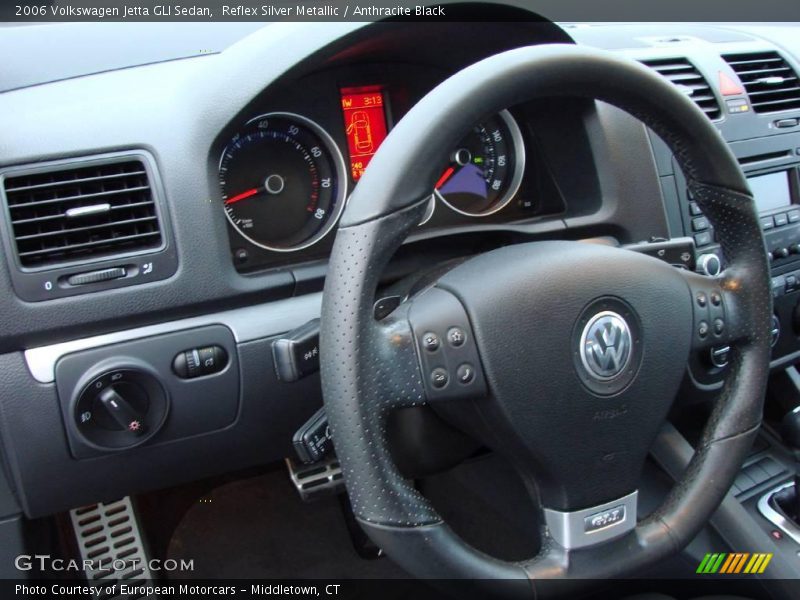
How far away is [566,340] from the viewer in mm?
1066

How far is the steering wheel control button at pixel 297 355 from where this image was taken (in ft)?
3.62

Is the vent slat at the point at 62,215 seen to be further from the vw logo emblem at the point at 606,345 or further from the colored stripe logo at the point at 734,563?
the colored stripe logo at the point at 734,563

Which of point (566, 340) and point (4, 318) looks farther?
point (4, 318)

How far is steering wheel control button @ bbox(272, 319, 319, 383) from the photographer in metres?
1.10

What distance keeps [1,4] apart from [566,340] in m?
1.24

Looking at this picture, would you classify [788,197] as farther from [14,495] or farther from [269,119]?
[14,495]

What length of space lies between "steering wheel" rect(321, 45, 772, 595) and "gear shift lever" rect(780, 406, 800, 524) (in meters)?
0.69

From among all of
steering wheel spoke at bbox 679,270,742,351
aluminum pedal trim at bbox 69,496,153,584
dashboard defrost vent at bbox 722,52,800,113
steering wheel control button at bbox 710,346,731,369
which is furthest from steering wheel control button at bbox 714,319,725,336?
aluminum pedal trim at bbox 69,496,153,584

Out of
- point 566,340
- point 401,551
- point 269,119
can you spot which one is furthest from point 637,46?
point 401,551

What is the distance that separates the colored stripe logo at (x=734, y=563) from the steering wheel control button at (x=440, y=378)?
0.87m

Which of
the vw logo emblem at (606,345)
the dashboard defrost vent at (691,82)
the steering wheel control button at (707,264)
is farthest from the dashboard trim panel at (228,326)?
the dashboard defrost vent at (691,82)

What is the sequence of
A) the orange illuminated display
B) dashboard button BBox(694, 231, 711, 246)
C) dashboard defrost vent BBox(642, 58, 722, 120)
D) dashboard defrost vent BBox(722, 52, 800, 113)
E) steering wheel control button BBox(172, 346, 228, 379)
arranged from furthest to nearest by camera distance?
dashboard defrost vent BBox(722, 52, 800, 113) < dashboard defrost vent BBox(642, 58, 722, 120) < dashboard button BBox(694, 231, 711, 246) < the orange illuminated display < steering wheel control button BBox(172, 346, 228, 379)

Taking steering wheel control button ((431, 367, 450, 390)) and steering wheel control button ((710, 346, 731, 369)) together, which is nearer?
steering wheel control button ((431, 367, 450, 390))

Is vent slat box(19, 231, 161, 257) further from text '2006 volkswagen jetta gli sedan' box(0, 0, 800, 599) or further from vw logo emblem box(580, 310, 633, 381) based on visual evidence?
vw logo emblem box(580, 310, 633, 381)
